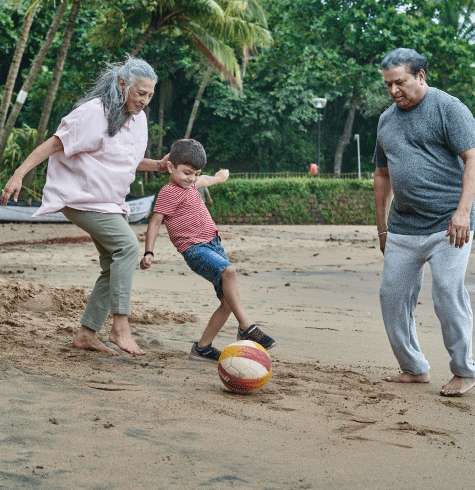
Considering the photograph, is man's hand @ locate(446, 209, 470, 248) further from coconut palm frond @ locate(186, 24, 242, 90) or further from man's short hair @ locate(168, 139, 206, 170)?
coconut palm frond @ locate(186, 24, 242, 90)

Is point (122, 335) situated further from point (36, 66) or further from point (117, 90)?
point (36, 66)

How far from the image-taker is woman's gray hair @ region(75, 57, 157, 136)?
6.12 metres

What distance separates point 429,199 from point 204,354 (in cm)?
177

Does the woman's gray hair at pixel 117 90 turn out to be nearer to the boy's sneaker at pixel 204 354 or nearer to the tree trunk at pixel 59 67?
the boy's sneaker at pixel 204 354

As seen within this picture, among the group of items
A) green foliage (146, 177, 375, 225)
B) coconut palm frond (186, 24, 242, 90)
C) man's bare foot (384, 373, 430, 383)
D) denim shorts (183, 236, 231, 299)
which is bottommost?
green foliage (146, 177, 375, 225)

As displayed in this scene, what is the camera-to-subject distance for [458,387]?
5.88 metres

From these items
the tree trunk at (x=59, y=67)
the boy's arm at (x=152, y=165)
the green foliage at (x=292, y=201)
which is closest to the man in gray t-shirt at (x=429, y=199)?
the boy's arm at (x=152, y=165)

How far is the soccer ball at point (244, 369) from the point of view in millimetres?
5375

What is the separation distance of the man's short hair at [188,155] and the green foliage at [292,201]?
89.3ft

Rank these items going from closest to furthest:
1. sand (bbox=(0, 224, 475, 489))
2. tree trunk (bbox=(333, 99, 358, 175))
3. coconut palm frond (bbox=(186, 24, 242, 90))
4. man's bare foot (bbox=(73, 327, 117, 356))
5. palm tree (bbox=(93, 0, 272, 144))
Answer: sand (bbox=(0, 224, 475, 489)), man's bare foot (bbox=(73, 327, 117, 356)), palm tree (bbox=(93, 0, 272, 144)), coconut palm frond (bbox=(186, 24, 242, 90)), tree trunk (bbox=(333, 99, 358, 175))

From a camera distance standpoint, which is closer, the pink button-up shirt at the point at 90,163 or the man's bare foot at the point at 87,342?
the pink button-up shirt at the point at 90,163

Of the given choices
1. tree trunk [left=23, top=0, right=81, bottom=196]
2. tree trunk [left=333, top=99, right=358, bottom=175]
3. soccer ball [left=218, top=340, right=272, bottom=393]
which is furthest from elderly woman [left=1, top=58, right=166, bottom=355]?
tree trunk [left=333, top=99, right=358, bottom=175]

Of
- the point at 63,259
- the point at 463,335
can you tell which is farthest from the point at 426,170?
the point at 63,259

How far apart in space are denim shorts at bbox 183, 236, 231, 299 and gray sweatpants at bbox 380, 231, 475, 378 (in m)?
1.00
